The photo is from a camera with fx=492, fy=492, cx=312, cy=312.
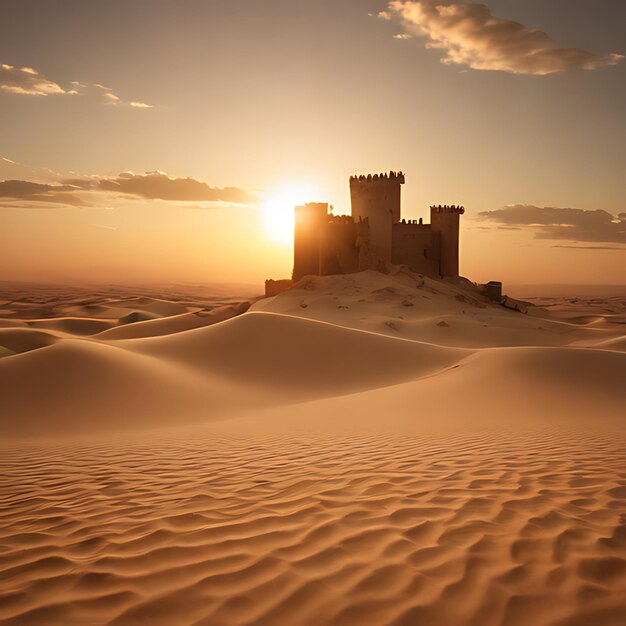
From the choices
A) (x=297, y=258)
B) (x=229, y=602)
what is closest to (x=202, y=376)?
(x=229, y=602)

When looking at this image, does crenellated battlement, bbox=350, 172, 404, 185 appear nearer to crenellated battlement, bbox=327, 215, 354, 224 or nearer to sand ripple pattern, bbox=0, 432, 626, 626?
crenellated battlement, bbox=327, 215, 354, 224

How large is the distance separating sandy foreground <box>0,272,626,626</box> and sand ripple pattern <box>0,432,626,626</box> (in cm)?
2

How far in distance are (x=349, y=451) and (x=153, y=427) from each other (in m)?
5.58

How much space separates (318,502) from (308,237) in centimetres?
3740

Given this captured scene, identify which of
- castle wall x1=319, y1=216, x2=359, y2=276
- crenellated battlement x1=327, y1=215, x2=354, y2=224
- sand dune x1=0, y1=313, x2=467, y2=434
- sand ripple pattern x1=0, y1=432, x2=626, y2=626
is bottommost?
sand dune x1=0, y1=313, x2=467, y2=434

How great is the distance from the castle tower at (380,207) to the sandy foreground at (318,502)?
97.2 ft

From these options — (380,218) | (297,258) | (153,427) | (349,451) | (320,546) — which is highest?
(380,218)

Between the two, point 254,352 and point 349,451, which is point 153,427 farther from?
point 254,352

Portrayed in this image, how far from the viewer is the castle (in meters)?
40.6

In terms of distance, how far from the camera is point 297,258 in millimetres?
41062

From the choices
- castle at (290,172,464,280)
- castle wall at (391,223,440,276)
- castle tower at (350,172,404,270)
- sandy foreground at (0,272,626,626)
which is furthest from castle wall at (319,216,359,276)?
sandy foreground at (0,272,626,626)

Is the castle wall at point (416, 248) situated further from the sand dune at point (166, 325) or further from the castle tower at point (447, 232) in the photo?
the sand dune at point (166, 325)

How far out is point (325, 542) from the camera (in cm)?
326

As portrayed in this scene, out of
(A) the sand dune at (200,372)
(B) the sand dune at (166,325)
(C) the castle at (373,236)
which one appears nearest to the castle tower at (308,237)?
(C) the castle at (373,236)
